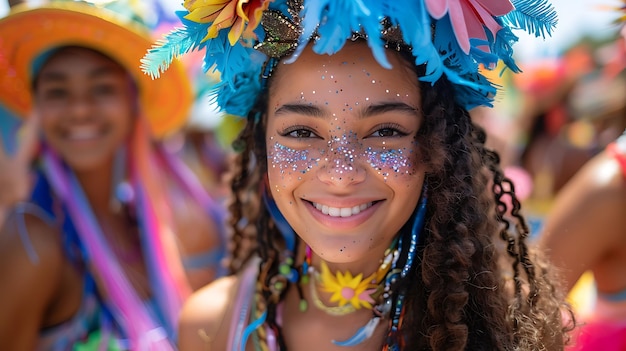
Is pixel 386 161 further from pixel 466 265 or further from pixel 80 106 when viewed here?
pixel 80 106

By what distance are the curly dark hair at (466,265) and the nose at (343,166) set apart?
0.68 feet

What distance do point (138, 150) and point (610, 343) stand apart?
7.78 feet

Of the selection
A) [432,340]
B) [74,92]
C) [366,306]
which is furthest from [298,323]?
[74,92]

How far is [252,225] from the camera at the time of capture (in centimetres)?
257

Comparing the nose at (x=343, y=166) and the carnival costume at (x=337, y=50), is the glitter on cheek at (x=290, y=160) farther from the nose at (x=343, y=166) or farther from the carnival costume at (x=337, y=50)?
the carnival costume at (x=337, y=50)

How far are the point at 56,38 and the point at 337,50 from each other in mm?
1815

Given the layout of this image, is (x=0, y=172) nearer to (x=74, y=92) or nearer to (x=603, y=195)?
(x=74, y=92)

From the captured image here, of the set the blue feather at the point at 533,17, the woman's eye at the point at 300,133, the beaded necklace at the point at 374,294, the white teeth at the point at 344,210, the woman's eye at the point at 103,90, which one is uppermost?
the blue feather at the point at 533,17

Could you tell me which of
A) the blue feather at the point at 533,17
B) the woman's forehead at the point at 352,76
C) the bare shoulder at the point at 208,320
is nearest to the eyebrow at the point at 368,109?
the woman's forehead at the point at 352,76

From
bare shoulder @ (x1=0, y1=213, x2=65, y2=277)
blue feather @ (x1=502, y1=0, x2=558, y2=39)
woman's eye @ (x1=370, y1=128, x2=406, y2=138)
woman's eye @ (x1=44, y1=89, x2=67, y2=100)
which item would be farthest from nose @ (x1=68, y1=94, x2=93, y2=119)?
blue feather @ (x1=502, y1=0, x2=558, y2=39)

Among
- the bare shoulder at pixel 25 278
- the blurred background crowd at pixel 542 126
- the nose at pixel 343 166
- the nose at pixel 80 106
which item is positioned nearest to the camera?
the nose at pixel 343 166

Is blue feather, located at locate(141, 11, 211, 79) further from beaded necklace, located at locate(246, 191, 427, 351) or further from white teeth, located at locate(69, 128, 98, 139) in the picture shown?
white teeth, located at locate(69, 128, 98, 139)

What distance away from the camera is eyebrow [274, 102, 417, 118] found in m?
1.84

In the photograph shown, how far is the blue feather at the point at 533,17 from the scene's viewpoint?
1841 mm
